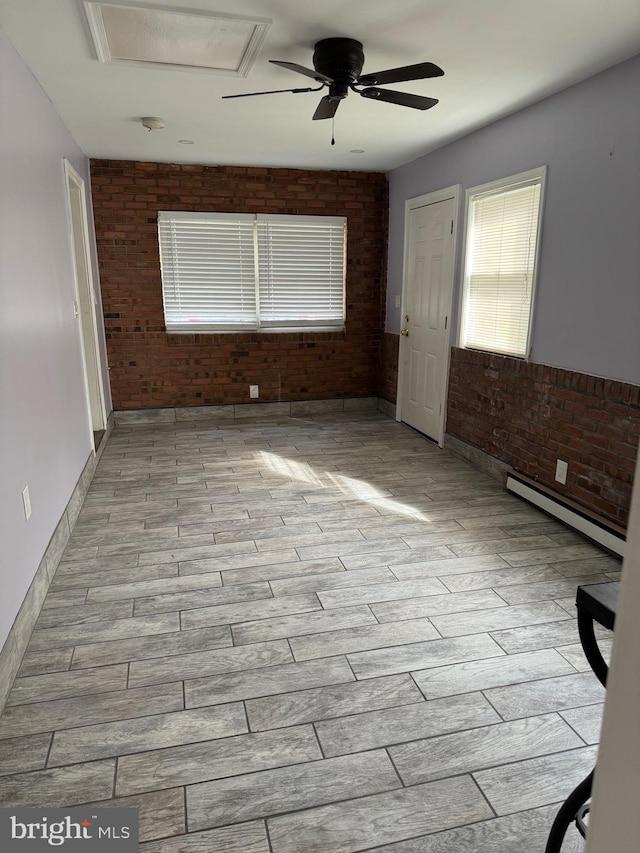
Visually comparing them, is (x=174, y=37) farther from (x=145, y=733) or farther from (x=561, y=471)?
(x=561, y=471)

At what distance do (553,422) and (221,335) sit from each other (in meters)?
3.76

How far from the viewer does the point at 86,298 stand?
200 inches

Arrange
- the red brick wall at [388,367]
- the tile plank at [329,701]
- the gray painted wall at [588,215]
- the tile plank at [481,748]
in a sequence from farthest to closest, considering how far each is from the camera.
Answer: the red brick wall at [388,367]
the gray painted wall at [588,215]
the tile plank at [329,701]
the tile plank at [481,748]

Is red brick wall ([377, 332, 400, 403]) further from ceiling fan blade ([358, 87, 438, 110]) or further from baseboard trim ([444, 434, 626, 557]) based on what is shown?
ceiling fan blade ([358, 87, 438, 110])

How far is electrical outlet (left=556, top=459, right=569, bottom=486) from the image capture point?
3.59 metres

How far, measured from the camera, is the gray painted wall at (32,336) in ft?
7.73

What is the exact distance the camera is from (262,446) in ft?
17.3

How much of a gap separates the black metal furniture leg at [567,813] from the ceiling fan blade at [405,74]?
279 cm

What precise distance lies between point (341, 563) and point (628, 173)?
8.48ft

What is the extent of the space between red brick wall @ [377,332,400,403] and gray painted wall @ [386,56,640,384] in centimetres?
237

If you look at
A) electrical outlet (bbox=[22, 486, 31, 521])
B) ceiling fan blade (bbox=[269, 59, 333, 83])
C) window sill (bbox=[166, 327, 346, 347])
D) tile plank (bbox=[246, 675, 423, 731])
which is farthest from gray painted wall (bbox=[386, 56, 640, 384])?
electrical outlet (bbox=[22, 486, 31, 521])

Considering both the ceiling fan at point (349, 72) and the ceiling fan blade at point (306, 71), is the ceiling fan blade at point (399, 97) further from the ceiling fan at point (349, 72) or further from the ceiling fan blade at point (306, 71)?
the ceiling fan blade at point (306, 71)

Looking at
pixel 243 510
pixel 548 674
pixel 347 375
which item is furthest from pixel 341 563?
pixel 347 375

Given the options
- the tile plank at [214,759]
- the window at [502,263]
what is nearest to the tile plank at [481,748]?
the tile plank at [214,759]
